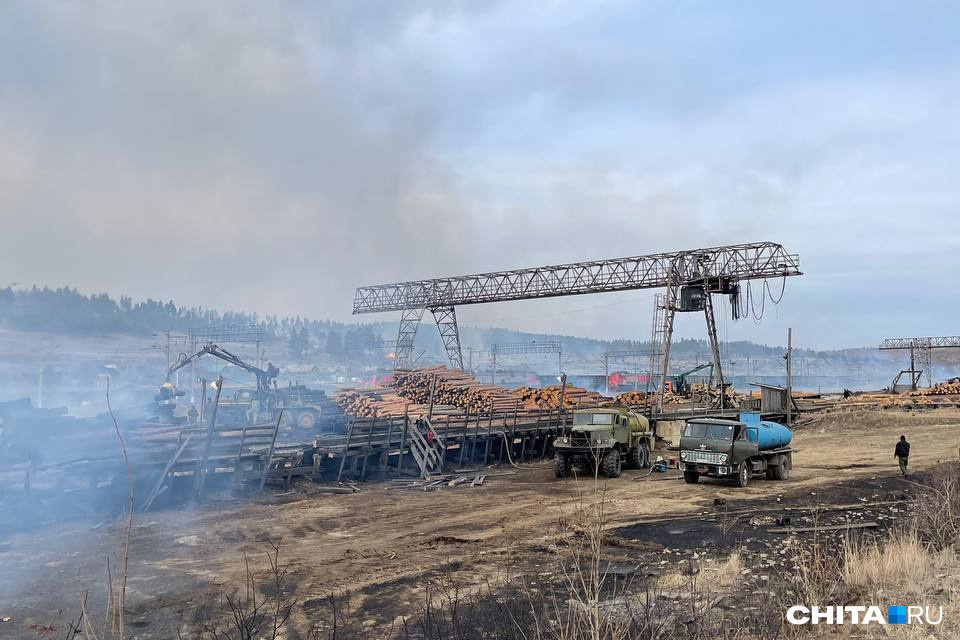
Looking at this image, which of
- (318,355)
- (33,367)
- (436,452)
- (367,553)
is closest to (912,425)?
(436,452)

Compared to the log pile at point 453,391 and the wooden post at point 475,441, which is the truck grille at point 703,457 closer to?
the wooden post at point 475,441

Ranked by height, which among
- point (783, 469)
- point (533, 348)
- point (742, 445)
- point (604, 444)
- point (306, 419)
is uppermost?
point (533, 348)

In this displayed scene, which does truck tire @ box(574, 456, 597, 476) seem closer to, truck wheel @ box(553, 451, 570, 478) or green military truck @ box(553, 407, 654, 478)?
green military truck @ box(553, 407, 654, 478)

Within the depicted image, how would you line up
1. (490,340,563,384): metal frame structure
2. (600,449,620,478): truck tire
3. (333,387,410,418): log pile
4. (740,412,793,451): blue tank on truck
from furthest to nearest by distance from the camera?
(490,340,563,384): metal frame structure < (333,387,410,418): log pile < (600,449,620,478): truck tire < (740,412,793,451): blue tank on truck

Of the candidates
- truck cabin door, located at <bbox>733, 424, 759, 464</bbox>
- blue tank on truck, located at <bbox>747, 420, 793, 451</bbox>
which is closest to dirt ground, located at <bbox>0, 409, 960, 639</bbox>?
truck cabin door, located at <bbox>733, 424, 759, 464</bbox>

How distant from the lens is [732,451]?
59.3 feet

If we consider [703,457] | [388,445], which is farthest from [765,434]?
[388,445]

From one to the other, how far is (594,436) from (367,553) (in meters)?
11.4

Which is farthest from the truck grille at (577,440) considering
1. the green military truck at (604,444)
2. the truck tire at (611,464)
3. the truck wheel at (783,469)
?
the truck wheel at (783,469)

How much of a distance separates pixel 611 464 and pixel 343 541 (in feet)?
33.7

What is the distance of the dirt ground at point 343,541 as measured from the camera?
8.98 metres

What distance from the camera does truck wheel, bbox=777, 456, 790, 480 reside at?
63.1 feet

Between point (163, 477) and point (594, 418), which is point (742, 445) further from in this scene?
point (163, 477)

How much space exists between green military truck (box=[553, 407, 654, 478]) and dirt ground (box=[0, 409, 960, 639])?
2.55 ft
